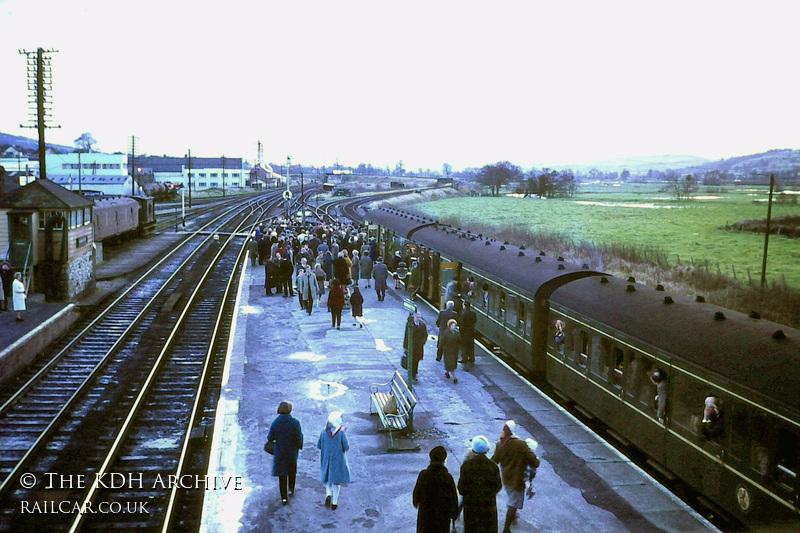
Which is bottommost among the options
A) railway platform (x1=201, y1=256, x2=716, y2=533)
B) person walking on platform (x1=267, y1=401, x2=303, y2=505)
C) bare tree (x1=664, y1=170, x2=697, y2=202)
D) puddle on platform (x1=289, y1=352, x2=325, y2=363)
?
railway platform (x1=201, y1=256, x2=716, y2=533)

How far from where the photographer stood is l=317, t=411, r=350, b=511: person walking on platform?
8484 mm

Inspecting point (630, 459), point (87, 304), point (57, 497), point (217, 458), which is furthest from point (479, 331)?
point (87, 304)

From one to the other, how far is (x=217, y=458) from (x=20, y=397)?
5.95 metres

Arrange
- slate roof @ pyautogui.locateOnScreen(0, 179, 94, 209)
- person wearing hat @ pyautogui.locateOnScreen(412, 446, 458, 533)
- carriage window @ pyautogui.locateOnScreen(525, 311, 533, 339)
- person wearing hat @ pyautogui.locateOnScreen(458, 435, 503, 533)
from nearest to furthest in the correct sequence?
person wearing hat @ pyautogui.locateOnScreen(412, 446, 458, 533) → person wearing hat @ pyautogui.locateOnScreen(458, 435, 503, 533) → carriage window @ pyautogui.locateOnScreen(525, 311, 533, 339) → slate roof @ pyautogui.locateOnScreen(0, 179, 94, 209)

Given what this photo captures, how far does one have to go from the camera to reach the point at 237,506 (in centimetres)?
866

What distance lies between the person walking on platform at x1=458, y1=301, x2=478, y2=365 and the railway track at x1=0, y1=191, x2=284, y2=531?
5537 millimetres

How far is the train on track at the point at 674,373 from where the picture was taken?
7.54 m

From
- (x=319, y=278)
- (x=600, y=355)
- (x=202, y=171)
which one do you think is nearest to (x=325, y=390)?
(x=600, y=355)

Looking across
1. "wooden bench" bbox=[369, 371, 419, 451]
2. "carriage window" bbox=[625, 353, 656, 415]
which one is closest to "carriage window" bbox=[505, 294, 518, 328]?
"wooden bench" bbox=[369, 371, 419, 451]

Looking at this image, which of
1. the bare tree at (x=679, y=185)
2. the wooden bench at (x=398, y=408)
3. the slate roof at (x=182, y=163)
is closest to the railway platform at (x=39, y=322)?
the wooden bench at (x=398, y=408)

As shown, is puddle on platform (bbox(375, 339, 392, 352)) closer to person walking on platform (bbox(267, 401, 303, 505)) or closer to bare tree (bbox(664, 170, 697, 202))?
person walking on platform (bbox(267, 401, 303, 505))

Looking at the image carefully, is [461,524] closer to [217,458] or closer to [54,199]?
[217,458]

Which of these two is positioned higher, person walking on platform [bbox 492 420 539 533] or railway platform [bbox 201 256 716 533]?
person walking on platform [bbox 492 420 539 533]

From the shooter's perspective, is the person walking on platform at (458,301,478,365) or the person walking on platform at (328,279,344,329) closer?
the person walking on platform at (458,301,478,365)
